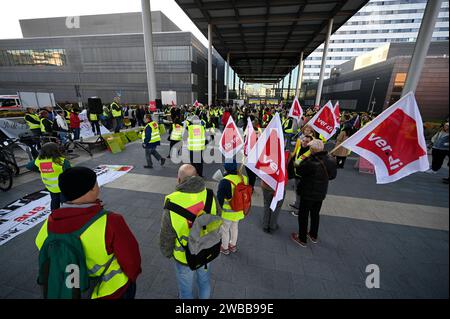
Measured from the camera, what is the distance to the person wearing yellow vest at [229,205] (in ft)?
9.59

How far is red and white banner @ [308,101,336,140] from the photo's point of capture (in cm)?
532

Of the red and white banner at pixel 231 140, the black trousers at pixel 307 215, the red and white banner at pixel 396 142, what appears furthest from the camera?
the red and white banner at pixel 231 140

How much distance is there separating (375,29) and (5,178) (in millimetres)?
103258

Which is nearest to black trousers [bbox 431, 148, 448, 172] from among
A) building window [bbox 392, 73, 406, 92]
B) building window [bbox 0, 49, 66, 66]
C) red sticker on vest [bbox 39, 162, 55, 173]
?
red sticker on vest [bbox 39, 162, 55, 173]

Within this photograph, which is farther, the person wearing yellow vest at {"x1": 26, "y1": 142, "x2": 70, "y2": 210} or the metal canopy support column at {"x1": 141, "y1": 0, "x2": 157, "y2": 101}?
the metal canopy support column at {"x1": 141, "y1": 0, "x2": 157, "y2": 101}

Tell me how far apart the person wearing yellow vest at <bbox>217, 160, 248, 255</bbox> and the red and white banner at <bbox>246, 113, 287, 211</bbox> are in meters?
0.38

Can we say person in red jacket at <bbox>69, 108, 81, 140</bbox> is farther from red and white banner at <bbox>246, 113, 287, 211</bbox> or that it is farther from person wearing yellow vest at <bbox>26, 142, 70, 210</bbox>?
red and white banner at <bbox>246, 113, 287, 211</bbox>

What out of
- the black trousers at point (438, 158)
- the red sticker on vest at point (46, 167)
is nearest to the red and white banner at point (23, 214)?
the red sticker on vest at point (46, 167)

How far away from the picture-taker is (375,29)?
71.4 m

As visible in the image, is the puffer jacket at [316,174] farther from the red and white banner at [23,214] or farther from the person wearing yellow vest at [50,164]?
the red and white banner at [23,214]

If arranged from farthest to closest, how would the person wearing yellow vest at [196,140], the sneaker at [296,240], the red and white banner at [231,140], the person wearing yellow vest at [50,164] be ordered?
the person wearing yellow vest at [196,140] < the red and white banner at [231,140] < the sneaker at [296,240] < the person wearing yellow vest at [50,164]

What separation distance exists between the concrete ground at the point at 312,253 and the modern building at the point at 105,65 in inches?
1357

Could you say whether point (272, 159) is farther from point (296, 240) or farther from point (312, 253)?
point (312, 253)
